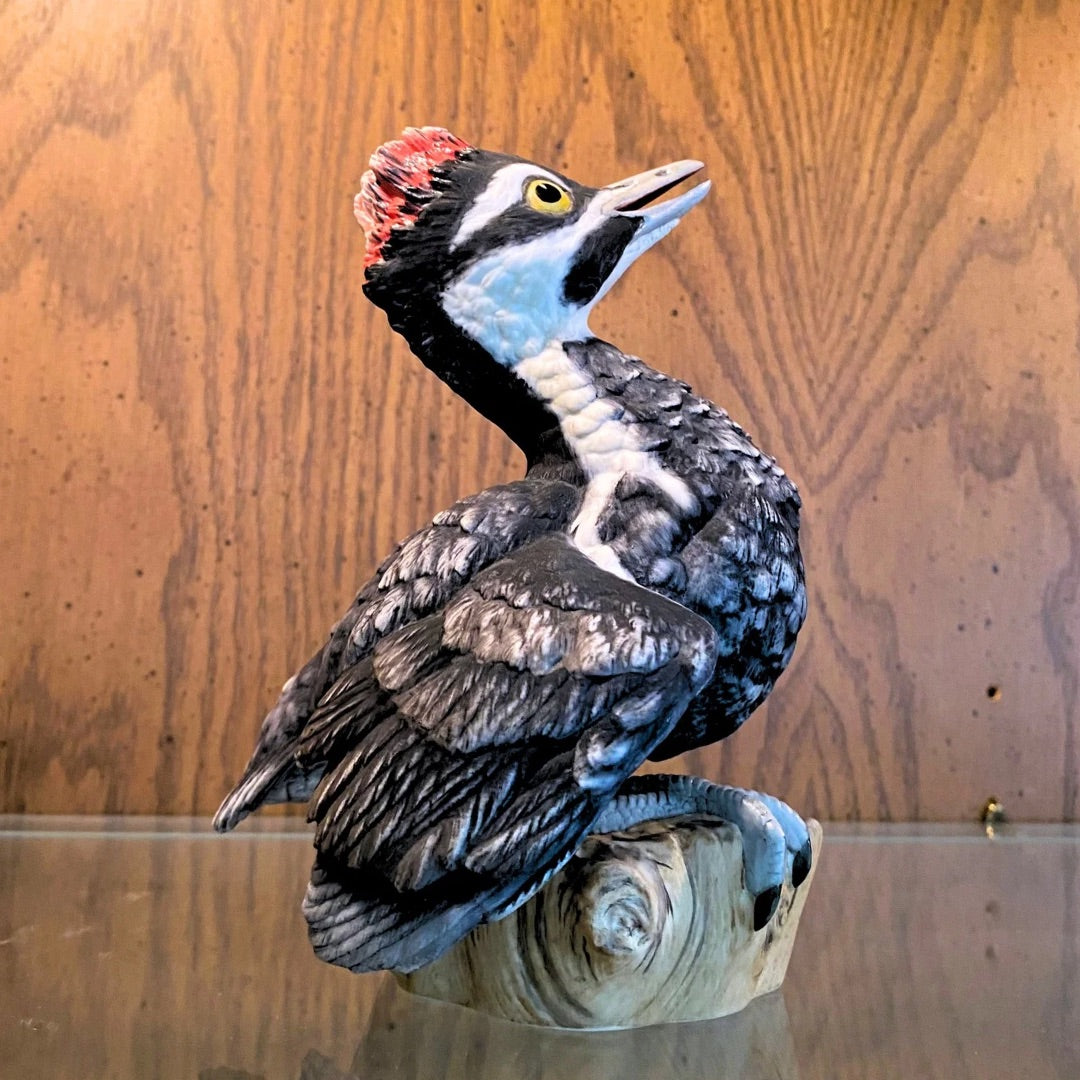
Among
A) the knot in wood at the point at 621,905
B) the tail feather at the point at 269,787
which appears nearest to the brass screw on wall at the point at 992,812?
the knot in wood at the point at 621,905

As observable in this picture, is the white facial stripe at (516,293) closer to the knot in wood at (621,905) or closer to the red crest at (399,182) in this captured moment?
the red crest at (399,182)

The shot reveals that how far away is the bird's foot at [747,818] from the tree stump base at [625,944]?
10mm

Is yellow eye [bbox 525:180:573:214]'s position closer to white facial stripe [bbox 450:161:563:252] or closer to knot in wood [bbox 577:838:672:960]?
white facial stripe [bbox 450:161:563:252]

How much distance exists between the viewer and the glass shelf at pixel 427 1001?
0.54m

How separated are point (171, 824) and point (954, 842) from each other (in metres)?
0.88

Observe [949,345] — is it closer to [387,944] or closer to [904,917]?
[904,917]

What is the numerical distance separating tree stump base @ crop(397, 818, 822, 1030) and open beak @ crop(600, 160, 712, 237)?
16.1 inches

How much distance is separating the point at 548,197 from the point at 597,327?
522mm

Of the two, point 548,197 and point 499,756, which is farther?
point 548,197

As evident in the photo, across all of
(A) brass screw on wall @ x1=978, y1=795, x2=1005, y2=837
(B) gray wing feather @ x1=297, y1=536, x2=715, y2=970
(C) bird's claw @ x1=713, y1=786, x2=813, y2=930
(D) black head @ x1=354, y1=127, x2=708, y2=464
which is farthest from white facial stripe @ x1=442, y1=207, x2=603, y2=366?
(A) brass screw on wall @ x1=978, y1=795, x2=1005, y2=837

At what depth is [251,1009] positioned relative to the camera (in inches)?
24.0

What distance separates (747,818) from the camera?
2.01 feet

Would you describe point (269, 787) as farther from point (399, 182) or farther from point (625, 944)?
point (399, 182)

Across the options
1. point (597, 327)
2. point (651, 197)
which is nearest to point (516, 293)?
point (651, 197)
